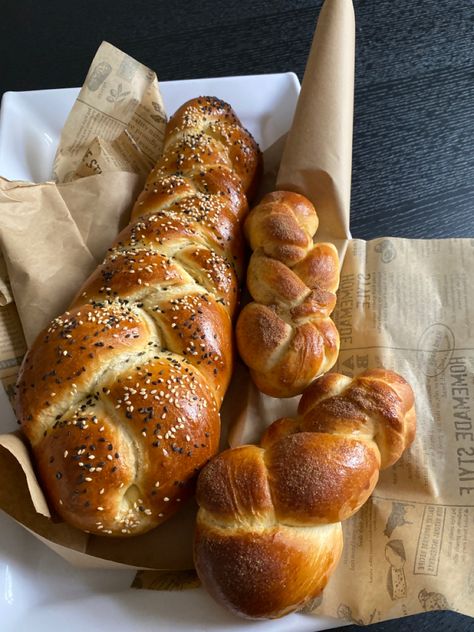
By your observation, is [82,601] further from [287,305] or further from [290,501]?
[287,305]

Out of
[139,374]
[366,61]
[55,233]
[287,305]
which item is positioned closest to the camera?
[139,374]

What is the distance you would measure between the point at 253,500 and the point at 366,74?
1.33 meters

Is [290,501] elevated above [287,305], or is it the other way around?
[287,305]

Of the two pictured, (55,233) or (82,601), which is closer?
(82,601)

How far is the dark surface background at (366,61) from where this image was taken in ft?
4.87

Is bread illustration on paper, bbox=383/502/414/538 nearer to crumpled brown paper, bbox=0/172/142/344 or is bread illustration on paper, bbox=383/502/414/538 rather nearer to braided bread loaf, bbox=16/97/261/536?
braided bread loaf, bbox=16/97/261/536

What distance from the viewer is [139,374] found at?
3.13 ft

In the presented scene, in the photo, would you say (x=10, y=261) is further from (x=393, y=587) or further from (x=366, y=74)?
(x=366, y=74)

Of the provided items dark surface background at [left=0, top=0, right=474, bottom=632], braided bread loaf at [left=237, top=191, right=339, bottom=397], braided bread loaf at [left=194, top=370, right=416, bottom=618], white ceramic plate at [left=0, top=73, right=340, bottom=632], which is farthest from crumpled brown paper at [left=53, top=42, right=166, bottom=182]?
braided bread loaf at [left=194, top=370, right=416, bottom=618]

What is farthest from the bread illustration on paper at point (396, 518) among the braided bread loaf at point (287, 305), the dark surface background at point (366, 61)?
Result: the dark surface background at point (366, 61)

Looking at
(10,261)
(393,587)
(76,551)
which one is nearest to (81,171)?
(10,261)

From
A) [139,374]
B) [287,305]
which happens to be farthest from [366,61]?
[139,374]

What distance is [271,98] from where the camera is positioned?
59.8 inches

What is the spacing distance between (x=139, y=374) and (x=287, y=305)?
32cm
